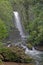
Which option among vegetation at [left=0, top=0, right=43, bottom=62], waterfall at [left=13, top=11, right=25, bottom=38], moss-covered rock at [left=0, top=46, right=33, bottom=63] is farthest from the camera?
waterfall at [left=13, top=11, right=25, bottom=38]

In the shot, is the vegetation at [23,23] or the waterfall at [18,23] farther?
the waterfall at [18,23]

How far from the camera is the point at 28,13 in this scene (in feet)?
165

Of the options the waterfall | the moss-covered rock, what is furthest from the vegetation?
the waterfall

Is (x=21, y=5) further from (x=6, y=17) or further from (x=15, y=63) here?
(x=15, y=63)

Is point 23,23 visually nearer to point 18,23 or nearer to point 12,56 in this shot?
point 18,23

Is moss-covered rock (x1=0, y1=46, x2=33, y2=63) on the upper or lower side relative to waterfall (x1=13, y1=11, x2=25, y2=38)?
upper

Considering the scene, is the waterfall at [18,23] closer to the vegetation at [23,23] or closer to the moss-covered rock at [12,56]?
the vegetation at [23,23]

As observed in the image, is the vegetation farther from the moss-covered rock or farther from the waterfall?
the waterfall

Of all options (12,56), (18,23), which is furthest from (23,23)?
(12,56)

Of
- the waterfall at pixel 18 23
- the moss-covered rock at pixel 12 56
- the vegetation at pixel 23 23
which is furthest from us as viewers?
the waterfall at pixel 18 23

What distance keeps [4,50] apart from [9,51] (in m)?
0.52

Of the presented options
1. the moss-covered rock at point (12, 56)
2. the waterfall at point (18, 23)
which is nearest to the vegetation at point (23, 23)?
the moss-covered rock at point (12, 56)

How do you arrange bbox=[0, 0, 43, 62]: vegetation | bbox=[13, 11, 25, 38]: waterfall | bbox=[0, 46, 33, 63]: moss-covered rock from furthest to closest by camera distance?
bbox=[13, 11, 25, 38]: waterfall
bbox=[0, 0, 43, 62]: vegetation
bbox=[0, 46, 33, 63]: moss-covered rock

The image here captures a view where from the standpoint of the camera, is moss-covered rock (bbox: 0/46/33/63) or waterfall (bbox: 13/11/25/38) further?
waterfall (bbox: 13/11/25/38)
